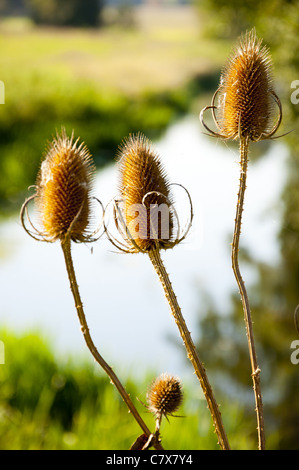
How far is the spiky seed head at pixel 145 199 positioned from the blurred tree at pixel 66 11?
1385 cm

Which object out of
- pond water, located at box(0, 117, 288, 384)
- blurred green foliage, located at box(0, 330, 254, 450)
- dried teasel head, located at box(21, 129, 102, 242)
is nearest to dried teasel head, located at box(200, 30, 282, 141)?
dried teasel head, located at box(21, 129, 102, 242)

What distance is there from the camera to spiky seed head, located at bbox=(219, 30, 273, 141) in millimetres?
702

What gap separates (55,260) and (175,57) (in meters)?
11.6

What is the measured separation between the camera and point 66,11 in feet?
46.3

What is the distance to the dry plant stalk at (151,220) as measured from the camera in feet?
2.16

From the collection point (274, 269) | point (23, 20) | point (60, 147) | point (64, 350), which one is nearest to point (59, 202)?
point (60, 147)

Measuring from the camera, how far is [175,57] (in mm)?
17000

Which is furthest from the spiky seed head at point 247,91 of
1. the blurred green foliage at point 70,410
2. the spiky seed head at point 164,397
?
the blurred green foliage at point 70,410

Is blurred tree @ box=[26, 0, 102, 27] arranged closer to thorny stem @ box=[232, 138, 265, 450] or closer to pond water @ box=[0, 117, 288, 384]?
pond water @ box=[0, 117, 288, 384]

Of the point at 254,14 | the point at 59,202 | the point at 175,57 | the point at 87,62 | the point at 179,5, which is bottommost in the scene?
the point at 59,202

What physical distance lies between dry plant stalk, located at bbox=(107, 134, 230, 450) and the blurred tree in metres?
13.9

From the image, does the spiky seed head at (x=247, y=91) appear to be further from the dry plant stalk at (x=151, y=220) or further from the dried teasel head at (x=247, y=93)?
the dry plant stalk at (x=151, y=220)

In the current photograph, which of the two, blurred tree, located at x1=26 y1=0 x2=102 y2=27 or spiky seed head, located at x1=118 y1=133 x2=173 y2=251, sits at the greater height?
blurred tree, located at x1=26 y1=0 x2=102 y2=27
